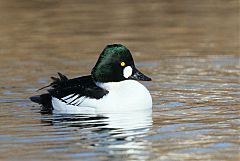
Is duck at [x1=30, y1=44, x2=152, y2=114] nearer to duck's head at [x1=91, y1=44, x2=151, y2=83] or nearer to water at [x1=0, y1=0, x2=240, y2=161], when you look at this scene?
duck's head at [x1=91, y1=44, x2=151, y2=83]

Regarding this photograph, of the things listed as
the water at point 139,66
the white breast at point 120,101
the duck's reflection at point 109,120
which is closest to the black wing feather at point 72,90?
the white breast at point 120,101

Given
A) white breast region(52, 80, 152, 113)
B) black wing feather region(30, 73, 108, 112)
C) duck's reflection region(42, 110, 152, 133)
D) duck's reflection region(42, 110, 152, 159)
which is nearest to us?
duck's reflection region(42, 110, 152, 159)

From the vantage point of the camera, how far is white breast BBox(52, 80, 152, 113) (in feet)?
40.8

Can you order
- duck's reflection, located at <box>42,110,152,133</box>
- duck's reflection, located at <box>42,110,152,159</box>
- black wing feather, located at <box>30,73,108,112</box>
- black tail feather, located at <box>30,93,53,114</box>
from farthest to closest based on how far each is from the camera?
black tail feather, located at <box>30,93,53,114</box> → black wing feather, located at <box>30,73,108,112</box> → duck's reflection, located at <box>42,110,152,133</box> → duck's reflection, located at <box>42,110,152,159</box>

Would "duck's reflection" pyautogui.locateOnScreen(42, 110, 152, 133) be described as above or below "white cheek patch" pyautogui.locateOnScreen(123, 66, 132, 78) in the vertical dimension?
below

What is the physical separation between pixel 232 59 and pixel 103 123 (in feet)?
16.5

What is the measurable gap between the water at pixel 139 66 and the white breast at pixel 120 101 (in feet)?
0.82

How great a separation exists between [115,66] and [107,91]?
40 centimetres

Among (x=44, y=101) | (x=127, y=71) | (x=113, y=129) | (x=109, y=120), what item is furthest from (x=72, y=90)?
(x=113, y=129)

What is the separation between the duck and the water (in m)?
0.27

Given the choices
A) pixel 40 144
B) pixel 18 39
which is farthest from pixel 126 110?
pixel 18 39

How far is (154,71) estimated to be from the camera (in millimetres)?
15375

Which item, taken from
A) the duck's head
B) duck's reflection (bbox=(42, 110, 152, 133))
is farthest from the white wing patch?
the duck's head

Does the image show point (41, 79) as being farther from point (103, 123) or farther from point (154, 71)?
point (103, 123)
